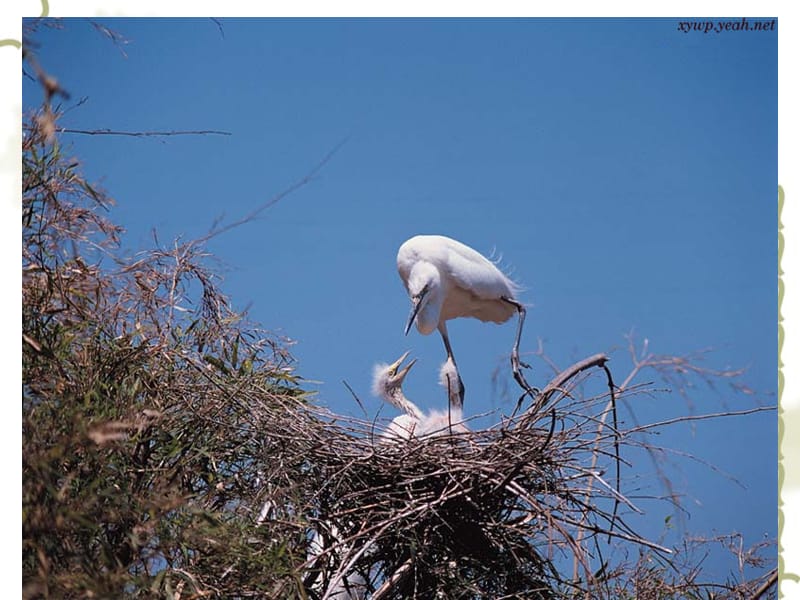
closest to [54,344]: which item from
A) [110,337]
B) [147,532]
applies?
[110,337]

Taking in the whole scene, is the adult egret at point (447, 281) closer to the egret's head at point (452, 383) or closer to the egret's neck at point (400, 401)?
the egret's head at point (452, 383)

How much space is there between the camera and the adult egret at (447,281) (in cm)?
271

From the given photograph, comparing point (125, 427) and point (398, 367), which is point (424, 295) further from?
point (125, 427)

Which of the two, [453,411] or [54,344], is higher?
[453,411]

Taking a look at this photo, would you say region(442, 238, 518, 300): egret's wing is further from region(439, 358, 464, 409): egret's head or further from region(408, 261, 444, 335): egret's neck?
region(439, 358, 464, 409): egret's head

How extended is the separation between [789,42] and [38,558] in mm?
1499

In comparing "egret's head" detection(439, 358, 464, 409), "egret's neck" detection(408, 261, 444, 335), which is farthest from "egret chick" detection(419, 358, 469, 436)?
"egret's neck" detection(408, 261, 444, 335)

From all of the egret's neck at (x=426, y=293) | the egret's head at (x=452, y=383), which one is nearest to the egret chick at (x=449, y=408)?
the egret's head at (x=452, y=383)

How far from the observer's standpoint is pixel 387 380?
2.78m

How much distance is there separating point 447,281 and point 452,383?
24 cm

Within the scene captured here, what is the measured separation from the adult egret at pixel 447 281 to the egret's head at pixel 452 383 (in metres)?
0.01

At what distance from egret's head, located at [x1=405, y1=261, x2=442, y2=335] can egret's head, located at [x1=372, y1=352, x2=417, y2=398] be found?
0.11 meters

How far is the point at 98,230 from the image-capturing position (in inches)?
80.0
